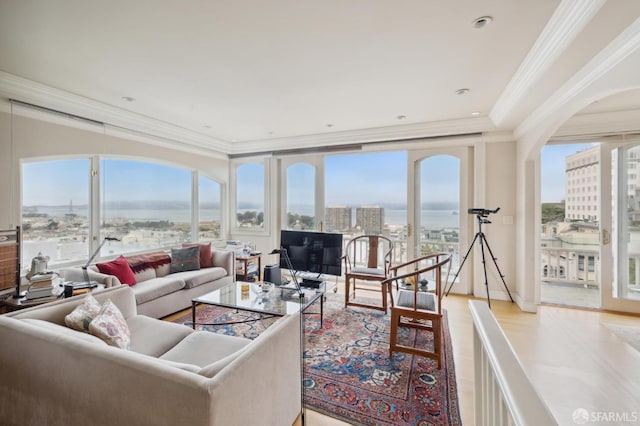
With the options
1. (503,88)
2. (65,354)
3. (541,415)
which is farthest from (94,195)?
(503,88)

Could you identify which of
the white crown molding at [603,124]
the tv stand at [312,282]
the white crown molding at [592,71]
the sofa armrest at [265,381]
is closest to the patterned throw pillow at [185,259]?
the tv stand at [312,282]

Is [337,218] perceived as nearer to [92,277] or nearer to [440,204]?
[440,204]

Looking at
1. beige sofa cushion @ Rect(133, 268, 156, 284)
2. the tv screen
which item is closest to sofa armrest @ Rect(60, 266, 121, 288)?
beige sofa cushion @ Rect(133, 268, 156, 284)

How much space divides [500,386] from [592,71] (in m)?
2.61

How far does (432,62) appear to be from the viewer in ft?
7.59

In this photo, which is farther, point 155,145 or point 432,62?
point 155,145

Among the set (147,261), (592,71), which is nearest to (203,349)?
(147,261)

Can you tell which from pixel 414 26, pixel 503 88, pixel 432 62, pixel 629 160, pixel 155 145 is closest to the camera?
pixel 414 26

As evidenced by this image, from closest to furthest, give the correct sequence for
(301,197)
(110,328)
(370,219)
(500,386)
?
(500,386), (110,328), (370,219), (301,197)

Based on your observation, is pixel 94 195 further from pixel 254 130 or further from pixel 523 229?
pixel 523 229

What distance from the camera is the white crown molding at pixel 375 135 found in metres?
3.84

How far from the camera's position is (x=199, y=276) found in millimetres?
3596

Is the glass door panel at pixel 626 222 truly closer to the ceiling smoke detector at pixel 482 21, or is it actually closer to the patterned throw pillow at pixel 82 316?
the ceiling smoke detector at pixel 482 21

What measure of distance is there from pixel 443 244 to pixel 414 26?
335 cm
